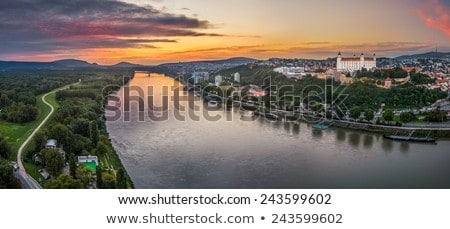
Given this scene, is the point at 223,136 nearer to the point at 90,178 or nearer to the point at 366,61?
the point at 90,178

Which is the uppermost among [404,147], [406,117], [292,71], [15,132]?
[292,71]

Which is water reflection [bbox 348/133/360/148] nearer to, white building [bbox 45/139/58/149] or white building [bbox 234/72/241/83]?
white building [bbox 45/139/58/149]

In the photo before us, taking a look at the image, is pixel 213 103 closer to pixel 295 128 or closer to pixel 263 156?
pixel 295 128

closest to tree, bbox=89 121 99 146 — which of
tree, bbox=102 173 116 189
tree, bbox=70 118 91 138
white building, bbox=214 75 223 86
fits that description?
tree, bbox=70 118 91 138

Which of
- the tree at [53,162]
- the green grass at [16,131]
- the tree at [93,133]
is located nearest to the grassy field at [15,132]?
the green grass at [16,131]

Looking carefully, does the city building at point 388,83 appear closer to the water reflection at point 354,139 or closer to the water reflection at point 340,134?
the water reflection at point 340,134

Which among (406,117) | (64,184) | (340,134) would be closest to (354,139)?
(340,134)
